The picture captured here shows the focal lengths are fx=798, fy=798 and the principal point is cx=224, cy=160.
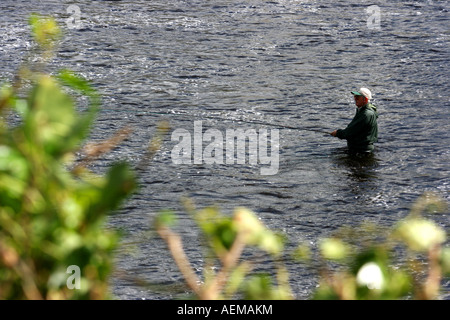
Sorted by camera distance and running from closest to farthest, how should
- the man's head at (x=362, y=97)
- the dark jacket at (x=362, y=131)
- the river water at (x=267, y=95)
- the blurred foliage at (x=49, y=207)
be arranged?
the blurred foliage at (x=49, y=207) < the river water at (x=267, y=95) < the dark jacket at (x=362, y=131) < the man's head at (x=362, y=97)

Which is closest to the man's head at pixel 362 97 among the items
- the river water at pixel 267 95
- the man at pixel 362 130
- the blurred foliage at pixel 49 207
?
the man at pixel 362 130

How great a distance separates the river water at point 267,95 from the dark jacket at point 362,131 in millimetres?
272

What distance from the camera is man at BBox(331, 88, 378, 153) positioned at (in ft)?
44.5

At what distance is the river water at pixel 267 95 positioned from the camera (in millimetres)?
11555

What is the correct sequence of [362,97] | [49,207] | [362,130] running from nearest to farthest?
[49,207] < [362,130] < [362,97]

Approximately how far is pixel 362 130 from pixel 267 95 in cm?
386

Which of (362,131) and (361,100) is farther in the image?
(361,100)

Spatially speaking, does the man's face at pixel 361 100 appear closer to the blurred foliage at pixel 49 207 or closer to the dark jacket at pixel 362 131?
the dark jacket at pixel 362 131

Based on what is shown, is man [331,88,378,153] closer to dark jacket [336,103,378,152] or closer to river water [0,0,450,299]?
dark jacket [336,103,378,152]

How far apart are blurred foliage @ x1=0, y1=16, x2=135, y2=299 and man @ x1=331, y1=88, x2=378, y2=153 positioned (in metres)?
12.3

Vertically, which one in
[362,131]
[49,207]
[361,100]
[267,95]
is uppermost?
[267,95]

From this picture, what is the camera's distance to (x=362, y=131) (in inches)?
535

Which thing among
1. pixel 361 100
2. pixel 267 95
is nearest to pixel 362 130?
pixel 361 100

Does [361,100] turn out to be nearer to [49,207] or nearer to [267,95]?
[267,95]
